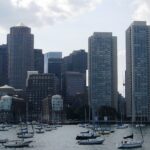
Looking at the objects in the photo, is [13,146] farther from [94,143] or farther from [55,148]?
[94,143]

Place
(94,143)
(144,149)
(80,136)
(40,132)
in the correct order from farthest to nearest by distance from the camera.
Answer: (40,132)
(80,136)
(94,143)
(144,149)

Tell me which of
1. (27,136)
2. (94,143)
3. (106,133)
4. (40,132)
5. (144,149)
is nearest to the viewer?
(144,149)

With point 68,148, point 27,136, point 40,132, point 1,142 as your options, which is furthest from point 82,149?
point 40,132

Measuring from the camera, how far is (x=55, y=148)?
10669cm

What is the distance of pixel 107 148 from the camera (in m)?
106

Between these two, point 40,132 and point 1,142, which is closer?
point 1,142

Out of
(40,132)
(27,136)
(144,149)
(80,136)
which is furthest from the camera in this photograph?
(40,132)

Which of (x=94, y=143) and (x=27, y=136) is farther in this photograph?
(x=27, y=136)

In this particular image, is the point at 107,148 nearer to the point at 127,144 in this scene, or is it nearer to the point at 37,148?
the point at 127,144

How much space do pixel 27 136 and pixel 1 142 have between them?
25.3 meters

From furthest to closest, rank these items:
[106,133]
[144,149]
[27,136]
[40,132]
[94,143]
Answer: [40,132]
[106,133]
[27,136]
[94,143]
[144,149]

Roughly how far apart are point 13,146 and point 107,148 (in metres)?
18.8

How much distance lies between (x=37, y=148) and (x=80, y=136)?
28.0 metres

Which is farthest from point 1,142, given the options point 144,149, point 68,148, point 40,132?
point 40,132
